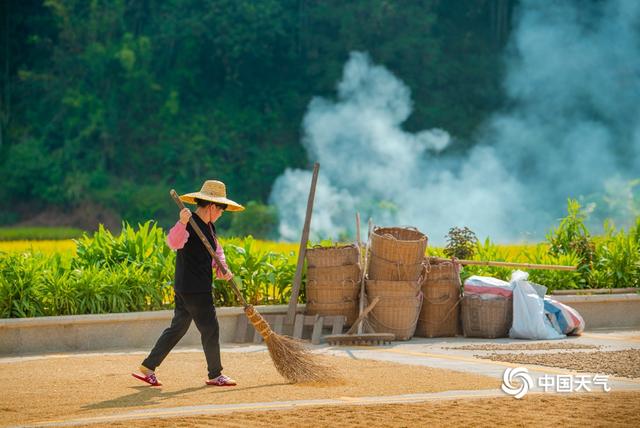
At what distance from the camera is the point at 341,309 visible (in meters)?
10.7

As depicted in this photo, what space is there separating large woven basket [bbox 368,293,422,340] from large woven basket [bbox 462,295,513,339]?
609 mm

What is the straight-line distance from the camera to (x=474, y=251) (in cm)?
1236

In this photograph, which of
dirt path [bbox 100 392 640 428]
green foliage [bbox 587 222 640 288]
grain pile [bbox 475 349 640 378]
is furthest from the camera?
green foliage [bbox 587 222 640 288]

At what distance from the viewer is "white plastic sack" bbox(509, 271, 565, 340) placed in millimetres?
10508

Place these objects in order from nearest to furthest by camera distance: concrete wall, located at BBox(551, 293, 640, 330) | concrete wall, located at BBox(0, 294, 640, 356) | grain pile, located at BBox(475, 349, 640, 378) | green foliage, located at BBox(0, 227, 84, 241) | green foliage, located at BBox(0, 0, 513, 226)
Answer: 1. grain pile, located at BBox(475, 349, 640, 378)
2. concrete wall, located at BBox(0, 294, 640, 356)
3. concrete wall, located at BBox(551, 293, 640, 330)
4. green foliage, located at BBox(0, 227, 84, 241)
5. green foliage, located at BBox(0, 0, 513, 226)

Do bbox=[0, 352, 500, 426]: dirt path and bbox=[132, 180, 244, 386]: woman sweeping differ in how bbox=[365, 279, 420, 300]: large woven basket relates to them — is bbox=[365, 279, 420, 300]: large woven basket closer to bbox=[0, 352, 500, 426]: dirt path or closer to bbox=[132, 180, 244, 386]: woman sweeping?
bbox=[0, 352, 500, 426]: dirt path

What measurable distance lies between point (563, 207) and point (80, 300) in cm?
2575

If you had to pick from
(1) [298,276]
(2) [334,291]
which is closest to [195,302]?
(1) [298,276]

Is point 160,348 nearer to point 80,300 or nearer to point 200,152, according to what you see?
point 80,300

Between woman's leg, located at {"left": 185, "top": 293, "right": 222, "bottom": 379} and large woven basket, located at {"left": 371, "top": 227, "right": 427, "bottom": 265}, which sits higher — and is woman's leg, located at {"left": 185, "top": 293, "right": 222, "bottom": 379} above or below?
below

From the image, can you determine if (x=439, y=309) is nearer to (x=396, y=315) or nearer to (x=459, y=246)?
(x=396, y=315)

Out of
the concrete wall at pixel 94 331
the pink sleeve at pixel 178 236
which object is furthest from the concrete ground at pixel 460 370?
the pink sleeve at pixel 178 236

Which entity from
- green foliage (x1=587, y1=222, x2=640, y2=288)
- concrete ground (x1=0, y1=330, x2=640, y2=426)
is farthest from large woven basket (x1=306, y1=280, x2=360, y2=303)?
green foliage (x1=587, y1=222, x2=640, y2=288)

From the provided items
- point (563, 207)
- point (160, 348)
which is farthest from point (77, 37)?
point (160, 348)
